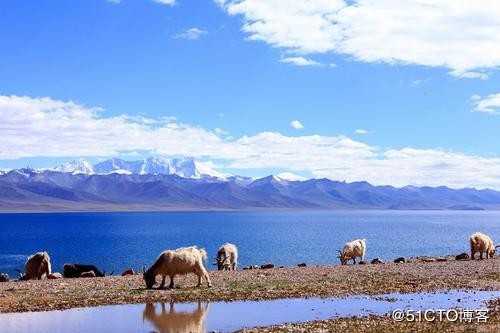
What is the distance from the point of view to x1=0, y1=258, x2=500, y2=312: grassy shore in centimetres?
2741

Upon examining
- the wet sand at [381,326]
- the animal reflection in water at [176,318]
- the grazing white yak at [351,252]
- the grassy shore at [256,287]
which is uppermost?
Answer: the grazing white yak at [351,252]

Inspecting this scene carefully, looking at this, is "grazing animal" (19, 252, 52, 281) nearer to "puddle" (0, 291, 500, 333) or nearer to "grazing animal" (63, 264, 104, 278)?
"grazing animal" (63, 264, 104, 278)

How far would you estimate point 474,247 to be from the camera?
1966 inches

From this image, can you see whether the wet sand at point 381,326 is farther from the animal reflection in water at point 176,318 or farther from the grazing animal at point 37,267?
the grazing animal at point 37,267

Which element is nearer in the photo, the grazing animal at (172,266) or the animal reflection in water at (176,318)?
the animal reflection in water at (176,318)

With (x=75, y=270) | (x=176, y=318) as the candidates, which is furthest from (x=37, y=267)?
(x=176, y=318)

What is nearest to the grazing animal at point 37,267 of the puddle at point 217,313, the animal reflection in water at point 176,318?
the puddle at point 217,313

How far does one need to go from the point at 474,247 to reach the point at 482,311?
28661 mm

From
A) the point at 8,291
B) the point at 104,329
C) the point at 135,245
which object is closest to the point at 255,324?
the point at 104,329

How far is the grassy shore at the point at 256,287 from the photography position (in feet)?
89.9

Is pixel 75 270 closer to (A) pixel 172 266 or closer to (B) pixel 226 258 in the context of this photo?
(B) pixel 226 258

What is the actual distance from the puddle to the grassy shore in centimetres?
125

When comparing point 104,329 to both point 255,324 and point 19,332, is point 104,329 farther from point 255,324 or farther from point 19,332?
point 255,324

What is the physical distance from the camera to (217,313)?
79.5 ft
